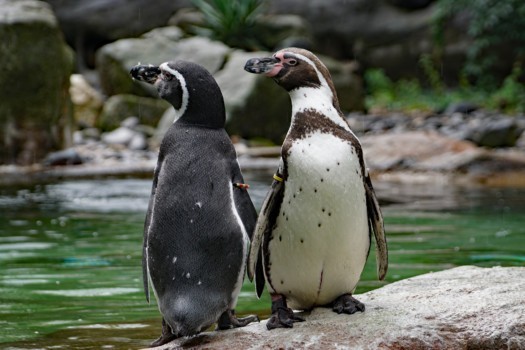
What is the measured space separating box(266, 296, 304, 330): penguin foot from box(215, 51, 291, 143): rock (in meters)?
12.8

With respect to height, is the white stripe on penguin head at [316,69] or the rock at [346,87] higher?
the white stripe on penguin head at [316,69]

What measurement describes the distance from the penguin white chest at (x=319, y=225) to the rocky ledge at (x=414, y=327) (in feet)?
0.45

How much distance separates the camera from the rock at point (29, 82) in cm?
1302

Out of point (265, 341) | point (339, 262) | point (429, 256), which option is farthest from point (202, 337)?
point (429, 256)

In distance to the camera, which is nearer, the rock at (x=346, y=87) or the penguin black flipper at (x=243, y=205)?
the penguin black flipper at (x=243, y=205)

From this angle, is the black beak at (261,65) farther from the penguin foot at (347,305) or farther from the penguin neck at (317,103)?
the penguin foot at (347,305)

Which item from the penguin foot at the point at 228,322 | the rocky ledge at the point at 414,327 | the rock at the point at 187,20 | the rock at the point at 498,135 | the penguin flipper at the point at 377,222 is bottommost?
the rock at the point at 187,20

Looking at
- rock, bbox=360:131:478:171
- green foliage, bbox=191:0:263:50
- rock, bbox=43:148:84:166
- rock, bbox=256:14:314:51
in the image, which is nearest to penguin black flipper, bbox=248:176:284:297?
rock, bbox=360:131:478:171

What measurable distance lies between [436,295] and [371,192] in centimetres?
44

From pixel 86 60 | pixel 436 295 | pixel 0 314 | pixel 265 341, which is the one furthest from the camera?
pixel 86 60

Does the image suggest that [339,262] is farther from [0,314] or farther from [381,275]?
[0,314]

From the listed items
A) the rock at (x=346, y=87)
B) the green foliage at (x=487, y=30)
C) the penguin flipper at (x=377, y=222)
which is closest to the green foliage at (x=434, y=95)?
the green foliage at (x=487, y=30)

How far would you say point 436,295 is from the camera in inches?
131

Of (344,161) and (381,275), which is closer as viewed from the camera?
(344,161)
